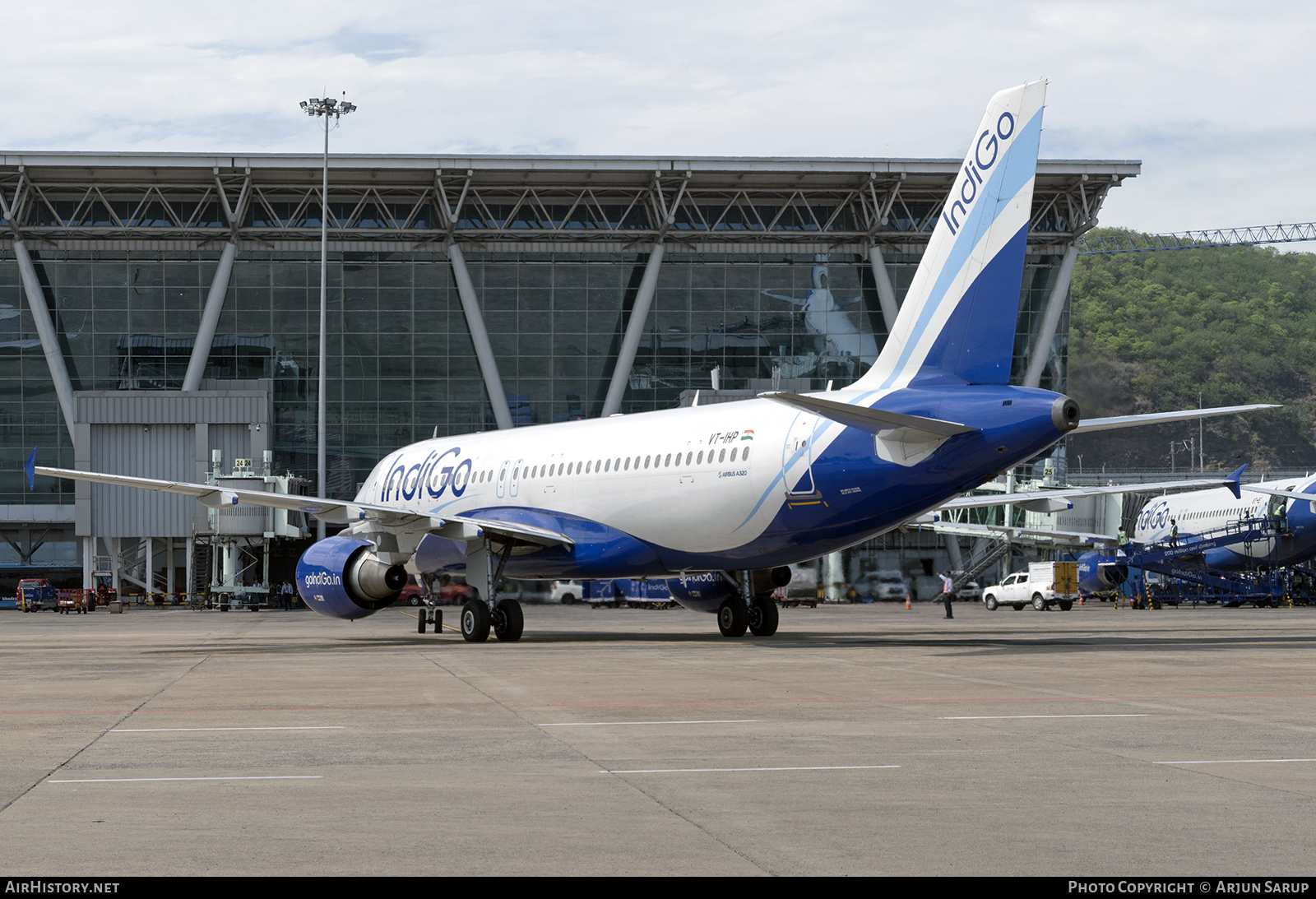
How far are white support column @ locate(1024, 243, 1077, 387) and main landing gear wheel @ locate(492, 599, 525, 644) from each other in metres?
47.4

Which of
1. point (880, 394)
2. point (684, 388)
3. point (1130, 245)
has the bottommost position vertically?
point (880, 394)

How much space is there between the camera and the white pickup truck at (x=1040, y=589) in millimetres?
52125

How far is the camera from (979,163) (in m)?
20.3

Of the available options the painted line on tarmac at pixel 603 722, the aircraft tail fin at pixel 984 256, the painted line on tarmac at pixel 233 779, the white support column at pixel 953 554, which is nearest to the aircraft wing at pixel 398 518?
the aircraft tail fin at pixel 984 256

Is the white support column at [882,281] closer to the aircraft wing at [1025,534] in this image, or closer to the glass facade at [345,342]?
the glass facade at [345,342]

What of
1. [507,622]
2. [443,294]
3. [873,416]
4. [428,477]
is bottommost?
[507,622]

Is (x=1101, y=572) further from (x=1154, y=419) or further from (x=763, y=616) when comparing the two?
(x=1154, y=419)

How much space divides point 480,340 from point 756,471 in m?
45.1

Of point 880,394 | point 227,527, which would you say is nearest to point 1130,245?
point 227,527

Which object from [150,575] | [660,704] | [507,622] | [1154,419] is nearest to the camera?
[660,704]

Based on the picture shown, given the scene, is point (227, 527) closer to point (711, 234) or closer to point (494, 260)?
point (494, 260)

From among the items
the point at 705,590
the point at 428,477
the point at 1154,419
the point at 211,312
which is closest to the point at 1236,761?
the point at 1154,419

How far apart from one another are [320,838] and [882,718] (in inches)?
243

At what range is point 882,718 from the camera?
11578 mm
